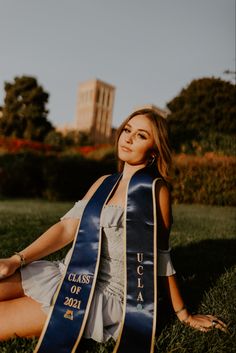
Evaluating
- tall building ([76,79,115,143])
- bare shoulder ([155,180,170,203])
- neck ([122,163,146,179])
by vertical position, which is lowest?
bare shoulder ([155,180,170,203])

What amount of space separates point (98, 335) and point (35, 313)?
1.21 feet

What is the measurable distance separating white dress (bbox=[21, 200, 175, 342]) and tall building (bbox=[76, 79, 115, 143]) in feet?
269

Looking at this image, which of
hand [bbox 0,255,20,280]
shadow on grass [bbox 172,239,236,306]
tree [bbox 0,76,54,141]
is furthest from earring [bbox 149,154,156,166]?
tree [bbox 0,76,54,141]

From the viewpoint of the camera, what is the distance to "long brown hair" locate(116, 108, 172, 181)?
2191mm

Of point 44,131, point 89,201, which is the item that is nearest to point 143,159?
point 89,201

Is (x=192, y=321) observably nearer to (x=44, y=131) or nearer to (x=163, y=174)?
(x=163, y=174)

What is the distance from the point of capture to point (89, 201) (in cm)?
221

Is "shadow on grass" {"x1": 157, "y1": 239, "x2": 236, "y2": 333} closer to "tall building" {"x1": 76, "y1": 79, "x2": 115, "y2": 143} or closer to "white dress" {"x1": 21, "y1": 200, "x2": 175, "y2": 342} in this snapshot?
"white dress" {"x1": 21, "y1": 200, "x2": 175, "y2": 342}

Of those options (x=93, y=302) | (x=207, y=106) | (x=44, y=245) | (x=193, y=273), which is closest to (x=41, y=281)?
(x=44, y=245)

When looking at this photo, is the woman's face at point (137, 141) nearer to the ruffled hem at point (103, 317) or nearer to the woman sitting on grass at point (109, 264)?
the woman sitting on grass at point (109, 264)

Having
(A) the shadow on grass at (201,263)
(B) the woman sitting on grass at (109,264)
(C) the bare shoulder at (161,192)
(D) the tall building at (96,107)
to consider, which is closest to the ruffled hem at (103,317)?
(B) the woman sitting on grass at (109,264)

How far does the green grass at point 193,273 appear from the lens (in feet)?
6.96

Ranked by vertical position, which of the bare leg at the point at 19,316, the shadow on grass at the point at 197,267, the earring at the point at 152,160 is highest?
the earring at the point at 152,160

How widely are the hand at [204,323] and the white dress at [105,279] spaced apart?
1.39ft
